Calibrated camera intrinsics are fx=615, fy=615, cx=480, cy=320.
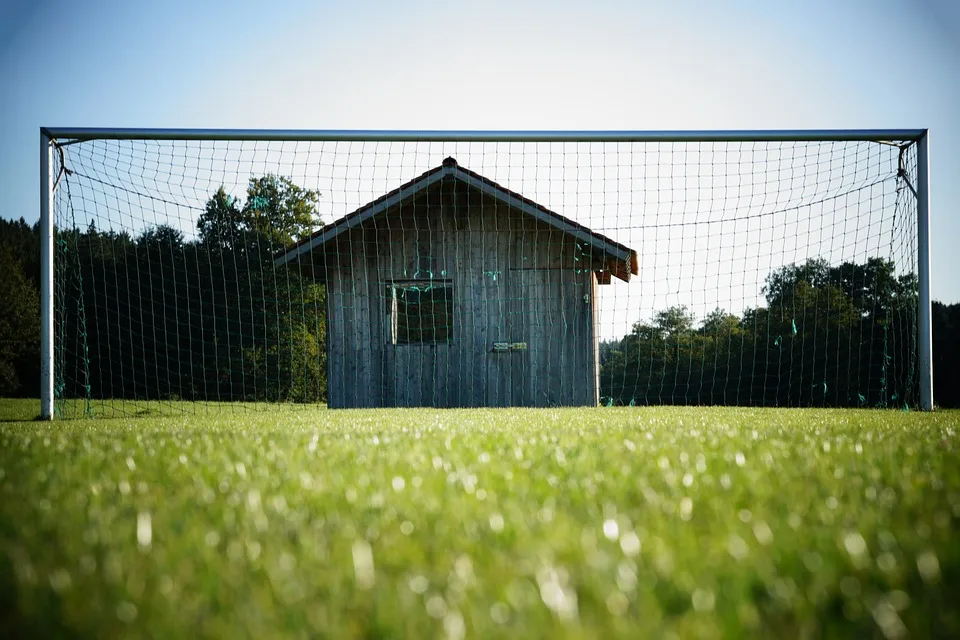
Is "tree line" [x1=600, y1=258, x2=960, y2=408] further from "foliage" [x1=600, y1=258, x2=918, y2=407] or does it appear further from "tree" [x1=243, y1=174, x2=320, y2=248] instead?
"tree" [x1=243, y1=174, x2=320, y2=248]

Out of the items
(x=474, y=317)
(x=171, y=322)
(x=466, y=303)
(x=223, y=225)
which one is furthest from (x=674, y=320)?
(x=223, y=225)

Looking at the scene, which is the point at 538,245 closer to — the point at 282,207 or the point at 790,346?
the point at 790,346

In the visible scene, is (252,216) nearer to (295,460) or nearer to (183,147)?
(183,147)

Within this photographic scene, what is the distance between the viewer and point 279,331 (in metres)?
12.3

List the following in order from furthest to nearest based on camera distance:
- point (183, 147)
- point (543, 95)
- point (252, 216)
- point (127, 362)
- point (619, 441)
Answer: point (252, 216) → point (127, 362) → point (543, 95) → point (183, 147) → point (619, 441)

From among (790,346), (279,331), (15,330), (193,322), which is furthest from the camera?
(15,330)

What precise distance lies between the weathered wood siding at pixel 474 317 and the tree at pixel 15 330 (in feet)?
53.2

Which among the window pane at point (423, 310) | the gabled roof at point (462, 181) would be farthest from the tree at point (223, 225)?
the gabled roof at point (462, 181)

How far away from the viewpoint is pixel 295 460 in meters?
2.29

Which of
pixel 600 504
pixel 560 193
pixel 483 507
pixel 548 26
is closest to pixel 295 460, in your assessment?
pixel 483 507

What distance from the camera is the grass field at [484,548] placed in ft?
2.74

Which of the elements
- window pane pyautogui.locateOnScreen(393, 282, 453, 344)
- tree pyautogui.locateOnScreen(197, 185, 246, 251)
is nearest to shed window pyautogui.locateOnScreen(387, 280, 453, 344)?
window pane pyautogui.locateOnScreen(393, 282, 453, 344)

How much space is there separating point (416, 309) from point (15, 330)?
16.5 m

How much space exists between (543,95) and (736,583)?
9.70 meters
